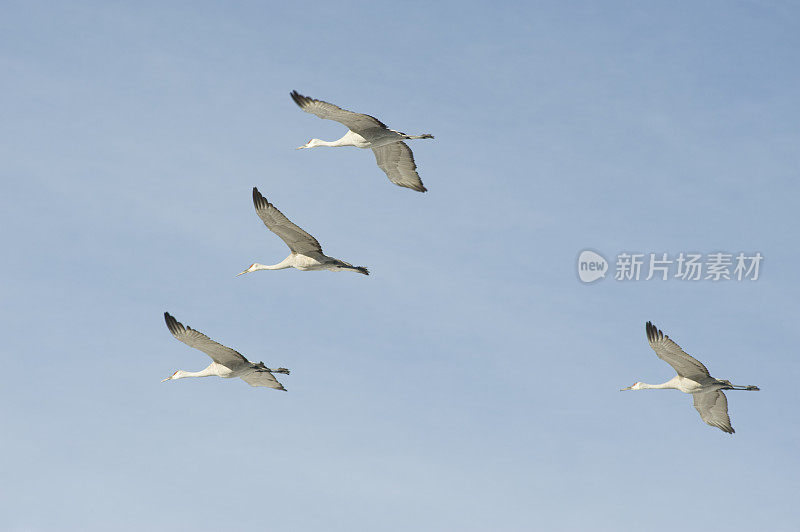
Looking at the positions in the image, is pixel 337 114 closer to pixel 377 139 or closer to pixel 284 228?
pixel 377 139

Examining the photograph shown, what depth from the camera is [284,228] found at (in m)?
38.8

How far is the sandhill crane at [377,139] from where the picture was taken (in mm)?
37000

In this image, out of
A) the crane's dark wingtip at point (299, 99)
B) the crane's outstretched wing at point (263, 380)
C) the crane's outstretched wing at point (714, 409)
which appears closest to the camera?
the crane's dark wingtip at point (299, 99)

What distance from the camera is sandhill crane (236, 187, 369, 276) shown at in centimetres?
3769

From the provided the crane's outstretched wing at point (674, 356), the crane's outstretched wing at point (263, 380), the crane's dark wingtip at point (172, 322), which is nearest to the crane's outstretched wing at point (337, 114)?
the crane's dark wingtip at point (172, 322)

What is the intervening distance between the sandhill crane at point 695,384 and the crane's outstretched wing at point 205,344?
546 inches

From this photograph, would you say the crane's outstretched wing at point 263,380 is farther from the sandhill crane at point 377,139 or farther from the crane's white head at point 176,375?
the sandhill crane at point 377,139

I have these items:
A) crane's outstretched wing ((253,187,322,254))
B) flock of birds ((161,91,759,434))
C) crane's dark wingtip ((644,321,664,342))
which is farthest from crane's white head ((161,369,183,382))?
crane's dark wingtip ((644,321,664,342))

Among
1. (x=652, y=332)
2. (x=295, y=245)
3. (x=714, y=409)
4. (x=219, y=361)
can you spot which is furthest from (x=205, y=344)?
(x=714, y=409)

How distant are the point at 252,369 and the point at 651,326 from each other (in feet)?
44.4

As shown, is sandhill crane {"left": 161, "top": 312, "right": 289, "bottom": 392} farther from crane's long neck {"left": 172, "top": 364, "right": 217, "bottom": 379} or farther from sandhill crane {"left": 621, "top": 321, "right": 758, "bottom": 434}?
sandhill crane {"left": 621, "top": 321, "right": 758, "bottom": 434}

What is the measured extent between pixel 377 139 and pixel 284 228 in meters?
4.22

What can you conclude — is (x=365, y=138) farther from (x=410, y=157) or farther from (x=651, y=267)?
(x=651, y=267)

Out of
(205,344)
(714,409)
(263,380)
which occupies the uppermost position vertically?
(714,409)
